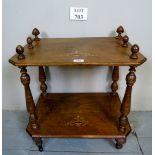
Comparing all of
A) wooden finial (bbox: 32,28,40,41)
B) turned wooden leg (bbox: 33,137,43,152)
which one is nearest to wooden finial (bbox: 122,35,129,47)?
wooden finial (bbox: 32,28,40,41)

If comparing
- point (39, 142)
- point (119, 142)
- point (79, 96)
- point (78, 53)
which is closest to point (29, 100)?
point (39, 142)

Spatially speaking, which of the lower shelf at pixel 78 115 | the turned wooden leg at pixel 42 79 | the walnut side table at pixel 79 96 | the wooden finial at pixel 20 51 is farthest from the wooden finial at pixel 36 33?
the lower shelf at pixel 78 115

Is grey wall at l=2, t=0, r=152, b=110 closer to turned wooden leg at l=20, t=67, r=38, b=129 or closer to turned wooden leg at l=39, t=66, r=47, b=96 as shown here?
turned wooden leg at l=39, t=66, r=47, b=96

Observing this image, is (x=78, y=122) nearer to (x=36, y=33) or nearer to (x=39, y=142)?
(x=39, y=142)

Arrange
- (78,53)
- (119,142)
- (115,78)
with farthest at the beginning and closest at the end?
(115,78), (119,142), (78,53)

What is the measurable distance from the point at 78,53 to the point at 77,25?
37cm

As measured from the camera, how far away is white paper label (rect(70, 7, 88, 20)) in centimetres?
151

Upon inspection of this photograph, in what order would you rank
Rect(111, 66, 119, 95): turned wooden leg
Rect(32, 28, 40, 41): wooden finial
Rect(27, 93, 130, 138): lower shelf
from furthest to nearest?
Rect(111, 66, 119, 95): turned wooden leg → Rect(32, 28, 40, 41): wooden finial → Rect(27, 93, 130, 138): lower shelf

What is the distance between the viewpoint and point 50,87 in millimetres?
1766

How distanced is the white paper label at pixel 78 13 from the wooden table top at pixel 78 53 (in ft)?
0.51

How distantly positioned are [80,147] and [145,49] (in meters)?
0.84

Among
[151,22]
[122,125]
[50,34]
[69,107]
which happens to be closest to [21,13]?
[50,34]

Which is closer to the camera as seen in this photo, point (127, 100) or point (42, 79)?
point (127, 100)

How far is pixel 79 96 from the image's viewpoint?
171 centimetres
